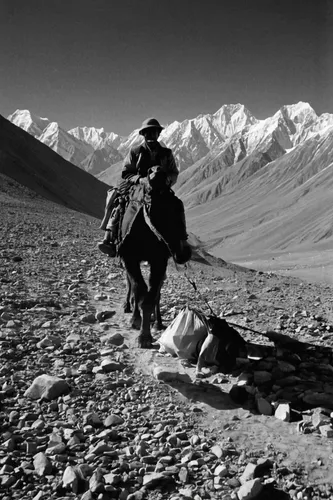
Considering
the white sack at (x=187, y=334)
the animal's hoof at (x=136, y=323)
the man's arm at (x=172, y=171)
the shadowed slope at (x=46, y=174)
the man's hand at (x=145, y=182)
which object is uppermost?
the shadowed slope at (x=46, y=174)

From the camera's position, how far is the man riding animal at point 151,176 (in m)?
5.37

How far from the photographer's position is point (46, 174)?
4856 centimetres

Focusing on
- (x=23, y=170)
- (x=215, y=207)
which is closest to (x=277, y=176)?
(x=215, y=207)

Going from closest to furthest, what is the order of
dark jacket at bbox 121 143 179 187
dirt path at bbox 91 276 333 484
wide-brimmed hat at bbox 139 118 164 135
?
dirt path at bbox 91 276 333 484 < wide-brimmed hat at bbox 139 118 164 135 < dark jacket at bbox 121 143 179 187

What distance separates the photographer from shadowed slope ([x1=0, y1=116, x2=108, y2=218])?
38938mm

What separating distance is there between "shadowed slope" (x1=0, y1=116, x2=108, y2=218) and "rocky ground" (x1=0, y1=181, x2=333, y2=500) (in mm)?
30411

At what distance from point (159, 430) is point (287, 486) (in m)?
1.20

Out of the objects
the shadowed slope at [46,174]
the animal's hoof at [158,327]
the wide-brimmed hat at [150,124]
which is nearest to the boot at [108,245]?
the animal's hoof at [158,327]

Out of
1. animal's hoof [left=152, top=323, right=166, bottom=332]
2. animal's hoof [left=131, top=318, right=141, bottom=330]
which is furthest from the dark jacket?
animal's hoof [left=152, top=323, right=166, bottom=332]

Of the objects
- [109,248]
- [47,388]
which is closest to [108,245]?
[109,248]

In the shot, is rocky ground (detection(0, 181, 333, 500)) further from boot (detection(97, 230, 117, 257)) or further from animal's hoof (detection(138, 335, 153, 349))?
boot (detection(97, 230, 117, 257))

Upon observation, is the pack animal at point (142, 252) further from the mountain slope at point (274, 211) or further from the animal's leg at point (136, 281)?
the mountain slope at point (274, 211)

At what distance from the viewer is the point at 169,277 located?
11.6 meters

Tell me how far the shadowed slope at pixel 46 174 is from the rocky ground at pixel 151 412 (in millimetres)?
30411
